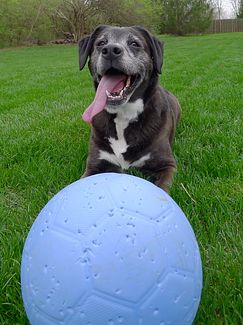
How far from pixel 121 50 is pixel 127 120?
0.53 meters

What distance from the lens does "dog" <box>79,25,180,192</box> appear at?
314 centimetres

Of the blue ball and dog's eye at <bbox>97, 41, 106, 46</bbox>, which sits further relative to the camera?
dog's eye at <bbox>97, 41, 106, 46</bbox>

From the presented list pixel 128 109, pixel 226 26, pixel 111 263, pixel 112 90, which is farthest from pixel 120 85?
pixel 226 26

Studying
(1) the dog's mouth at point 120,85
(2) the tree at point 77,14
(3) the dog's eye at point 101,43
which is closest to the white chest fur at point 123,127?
(1) the dog's mouth at point 120,85

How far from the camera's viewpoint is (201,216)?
2.45 meters

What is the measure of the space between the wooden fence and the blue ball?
48.9 m

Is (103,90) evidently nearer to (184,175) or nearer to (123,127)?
(123,127)

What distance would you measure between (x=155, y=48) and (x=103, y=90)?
62 cm

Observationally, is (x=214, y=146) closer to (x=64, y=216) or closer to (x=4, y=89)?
(x=64, y=216)

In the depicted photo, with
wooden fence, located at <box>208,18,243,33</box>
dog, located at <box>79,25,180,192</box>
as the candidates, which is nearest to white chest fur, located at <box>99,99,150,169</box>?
dog, located at <box>79,25,180,192</box>

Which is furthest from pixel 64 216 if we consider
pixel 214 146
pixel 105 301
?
pixel 214 146

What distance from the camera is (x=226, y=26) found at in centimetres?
4762

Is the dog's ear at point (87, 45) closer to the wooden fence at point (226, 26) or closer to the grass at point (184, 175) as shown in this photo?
the grass at point (184, 175)

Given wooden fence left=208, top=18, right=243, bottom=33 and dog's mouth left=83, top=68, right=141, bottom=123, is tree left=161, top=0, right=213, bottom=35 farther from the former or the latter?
dog's mouth left=83, top=68, right=141, bottom=123
